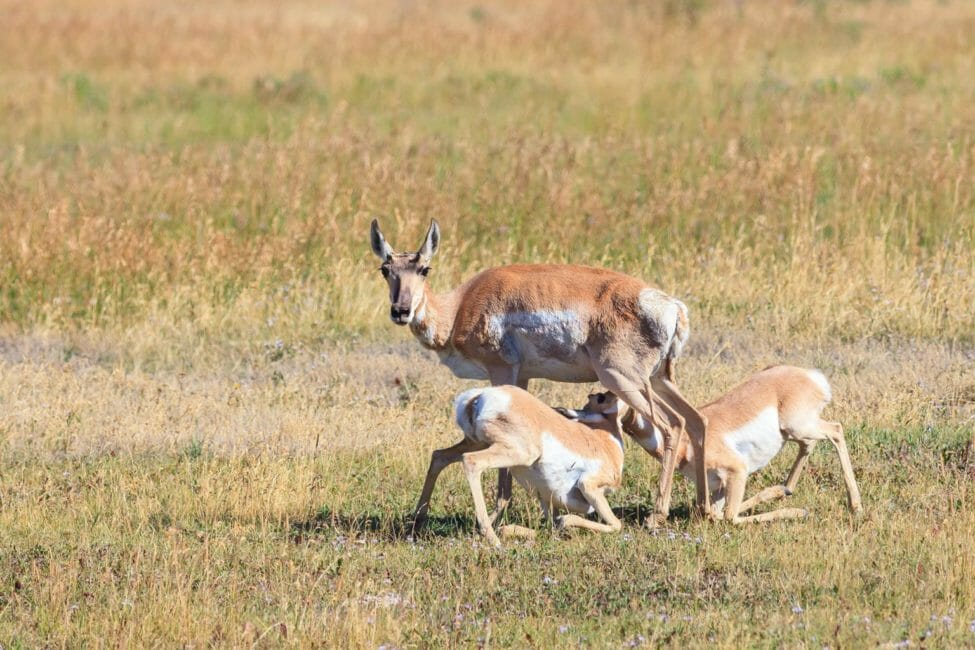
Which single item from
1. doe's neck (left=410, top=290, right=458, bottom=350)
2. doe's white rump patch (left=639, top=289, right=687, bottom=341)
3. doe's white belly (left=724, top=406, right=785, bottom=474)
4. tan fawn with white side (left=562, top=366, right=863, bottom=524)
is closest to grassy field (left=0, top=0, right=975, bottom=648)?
tan fawn with white side (left=562, top=366, right=863, bottom=524)

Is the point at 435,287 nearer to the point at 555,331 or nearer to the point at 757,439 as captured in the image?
the point at 555,331

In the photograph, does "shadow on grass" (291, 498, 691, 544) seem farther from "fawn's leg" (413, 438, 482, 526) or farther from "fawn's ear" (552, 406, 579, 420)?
"fawn's ear" (552, 406, 579, 420)

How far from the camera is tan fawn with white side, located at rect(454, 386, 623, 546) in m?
7.50

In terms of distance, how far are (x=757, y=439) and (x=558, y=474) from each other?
48.5 inches

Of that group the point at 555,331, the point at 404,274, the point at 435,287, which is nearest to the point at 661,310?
the point at 555,331

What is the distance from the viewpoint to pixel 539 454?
25.0 feet

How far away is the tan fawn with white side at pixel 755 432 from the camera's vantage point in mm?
8078

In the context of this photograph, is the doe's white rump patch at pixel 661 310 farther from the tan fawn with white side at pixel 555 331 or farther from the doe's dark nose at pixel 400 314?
the doe's dark nose at pixel 400 314

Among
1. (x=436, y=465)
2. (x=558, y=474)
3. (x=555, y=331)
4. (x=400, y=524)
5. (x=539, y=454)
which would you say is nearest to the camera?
(x=539, y=454)

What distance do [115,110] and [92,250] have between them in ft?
31.9

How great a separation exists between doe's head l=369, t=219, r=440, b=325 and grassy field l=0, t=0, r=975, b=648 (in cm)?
114

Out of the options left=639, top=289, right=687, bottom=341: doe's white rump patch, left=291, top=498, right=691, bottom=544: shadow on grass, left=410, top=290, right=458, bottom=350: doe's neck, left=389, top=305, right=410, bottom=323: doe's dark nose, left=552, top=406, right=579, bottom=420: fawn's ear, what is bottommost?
left=291, top=498, right=691, bottom=544: shadow on grass

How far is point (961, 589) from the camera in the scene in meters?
6.45

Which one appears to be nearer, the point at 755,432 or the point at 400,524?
the point at 400,524
